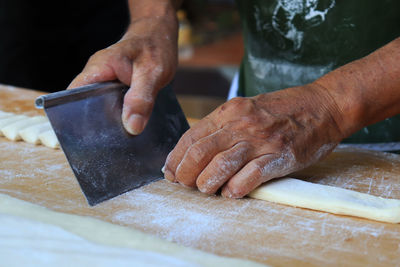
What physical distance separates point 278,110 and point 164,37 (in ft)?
2.02

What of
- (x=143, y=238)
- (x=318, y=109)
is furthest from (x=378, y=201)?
(x=143, y=238)

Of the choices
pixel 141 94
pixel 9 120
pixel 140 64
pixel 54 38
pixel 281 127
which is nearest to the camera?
pixel 281 127

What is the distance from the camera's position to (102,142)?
4.44ft

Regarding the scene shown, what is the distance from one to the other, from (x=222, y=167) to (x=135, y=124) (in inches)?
12.7

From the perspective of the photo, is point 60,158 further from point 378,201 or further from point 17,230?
point 378,201

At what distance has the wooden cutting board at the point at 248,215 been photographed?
1.04 meters

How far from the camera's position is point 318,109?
4.43ft

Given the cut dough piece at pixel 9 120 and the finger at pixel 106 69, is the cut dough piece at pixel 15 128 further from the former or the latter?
the finger at pixel 106 69

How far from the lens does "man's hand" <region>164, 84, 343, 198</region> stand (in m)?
1.26

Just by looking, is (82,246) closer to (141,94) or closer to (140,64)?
(141,94)

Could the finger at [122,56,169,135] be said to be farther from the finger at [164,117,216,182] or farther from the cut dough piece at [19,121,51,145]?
the cut dough piece at [19,121,51,145]

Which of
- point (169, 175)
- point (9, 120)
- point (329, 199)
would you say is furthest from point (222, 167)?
point (9, 120)

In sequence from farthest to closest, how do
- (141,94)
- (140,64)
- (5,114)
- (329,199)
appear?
(5,114), (140,64), (141,94), (329,199)

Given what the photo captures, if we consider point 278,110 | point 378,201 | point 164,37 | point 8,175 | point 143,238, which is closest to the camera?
point 143,238
